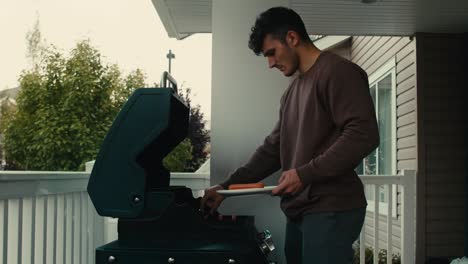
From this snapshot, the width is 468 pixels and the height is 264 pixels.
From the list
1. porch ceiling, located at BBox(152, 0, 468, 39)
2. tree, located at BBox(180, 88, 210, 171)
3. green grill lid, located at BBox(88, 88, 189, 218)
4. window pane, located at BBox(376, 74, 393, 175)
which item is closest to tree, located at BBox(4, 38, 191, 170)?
tree, located at BBox(180, 88, 210, 171)

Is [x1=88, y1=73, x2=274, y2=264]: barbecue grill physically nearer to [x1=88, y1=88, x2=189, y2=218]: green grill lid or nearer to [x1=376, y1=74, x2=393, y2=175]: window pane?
[x1=88, y1=88, x2=189, y2=218]: green grill lid

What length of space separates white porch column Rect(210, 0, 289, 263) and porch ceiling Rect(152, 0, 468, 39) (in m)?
2.16

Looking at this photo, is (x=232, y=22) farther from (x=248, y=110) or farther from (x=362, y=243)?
(x=362, y=243)

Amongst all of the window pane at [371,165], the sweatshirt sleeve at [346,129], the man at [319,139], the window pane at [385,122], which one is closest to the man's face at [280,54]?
the man at [319,139]

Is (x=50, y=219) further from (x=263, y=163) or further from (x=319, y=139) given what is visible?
(x=319, y=139)

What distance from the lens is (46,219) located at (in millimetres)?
2469

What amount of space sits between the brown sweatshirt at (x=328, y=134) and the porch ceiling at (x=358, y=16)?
294 cm

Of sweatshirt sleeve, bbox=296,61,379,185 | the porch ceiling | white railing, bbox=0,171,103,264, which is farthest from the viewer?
the porch ceiling

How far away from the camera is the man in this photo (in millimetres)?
1603

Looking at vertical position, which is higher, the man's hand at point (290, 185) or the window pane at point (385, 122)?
the window pane at point (385, 122)

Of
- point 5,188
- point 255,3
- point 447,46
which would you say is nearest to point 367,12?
point 447,46

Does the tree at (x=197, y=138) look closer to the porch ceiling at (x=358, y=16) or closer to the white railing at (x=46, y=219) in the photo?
the porch ceiling at (x=358, y=16)

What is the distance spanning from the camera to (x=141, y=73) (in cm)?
1723

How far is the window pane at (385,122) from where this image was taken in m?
6.73
